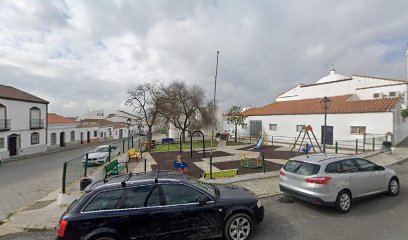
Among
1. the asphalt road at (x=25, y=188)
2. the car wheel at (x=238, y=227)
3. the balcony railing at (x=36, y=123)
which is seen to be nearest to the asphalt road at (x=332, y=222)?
the car wheel at (x=238, y=227)

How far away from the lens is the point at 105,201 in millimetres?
4148

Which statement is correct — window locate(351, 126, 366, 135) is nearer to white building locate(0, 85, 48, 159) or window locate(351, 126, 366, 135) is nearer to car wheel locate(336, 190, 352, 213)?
car wheel locate(336, 190, 352, 213)

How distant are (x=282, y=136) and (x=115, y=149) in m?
18.9

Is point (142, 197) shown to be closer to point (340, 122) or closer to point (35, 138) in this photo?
point (340, 122)

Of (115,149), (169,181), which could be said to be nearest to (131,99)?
(115,149)

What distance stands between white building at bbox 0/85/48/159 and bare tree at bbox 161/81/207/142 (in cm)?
1629

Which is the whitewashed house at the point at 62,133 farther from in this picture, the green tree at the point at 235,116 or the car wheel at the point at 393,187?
the car wheel at the point at 393,187

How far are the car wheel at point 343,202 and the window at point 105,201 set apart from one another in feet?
18.1

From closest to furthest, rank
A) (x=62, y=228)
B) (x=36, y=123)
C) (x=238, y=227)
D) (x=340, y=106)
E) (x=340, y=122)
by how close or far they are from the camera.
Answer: (x=62, y=228) → (x=238, y=227) → (x=340, y=122) → (x=340, y=106) → (x=36, y=123)

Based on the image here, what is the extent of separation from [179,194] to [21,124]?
3015cm

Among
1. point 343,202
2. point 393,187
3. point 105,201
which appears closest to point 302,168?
point 343,202

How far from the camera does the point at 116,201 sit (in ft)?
13.7

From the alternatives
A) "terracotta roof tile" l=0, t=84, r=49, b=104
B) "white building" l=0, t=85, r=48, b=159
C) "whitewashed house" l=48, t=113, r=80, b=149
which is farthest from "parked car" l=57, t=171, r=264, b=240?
"whitewashed house" l=48, t=113, r=80, b=149

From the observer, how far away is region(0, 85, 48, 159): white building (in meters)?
23.7
